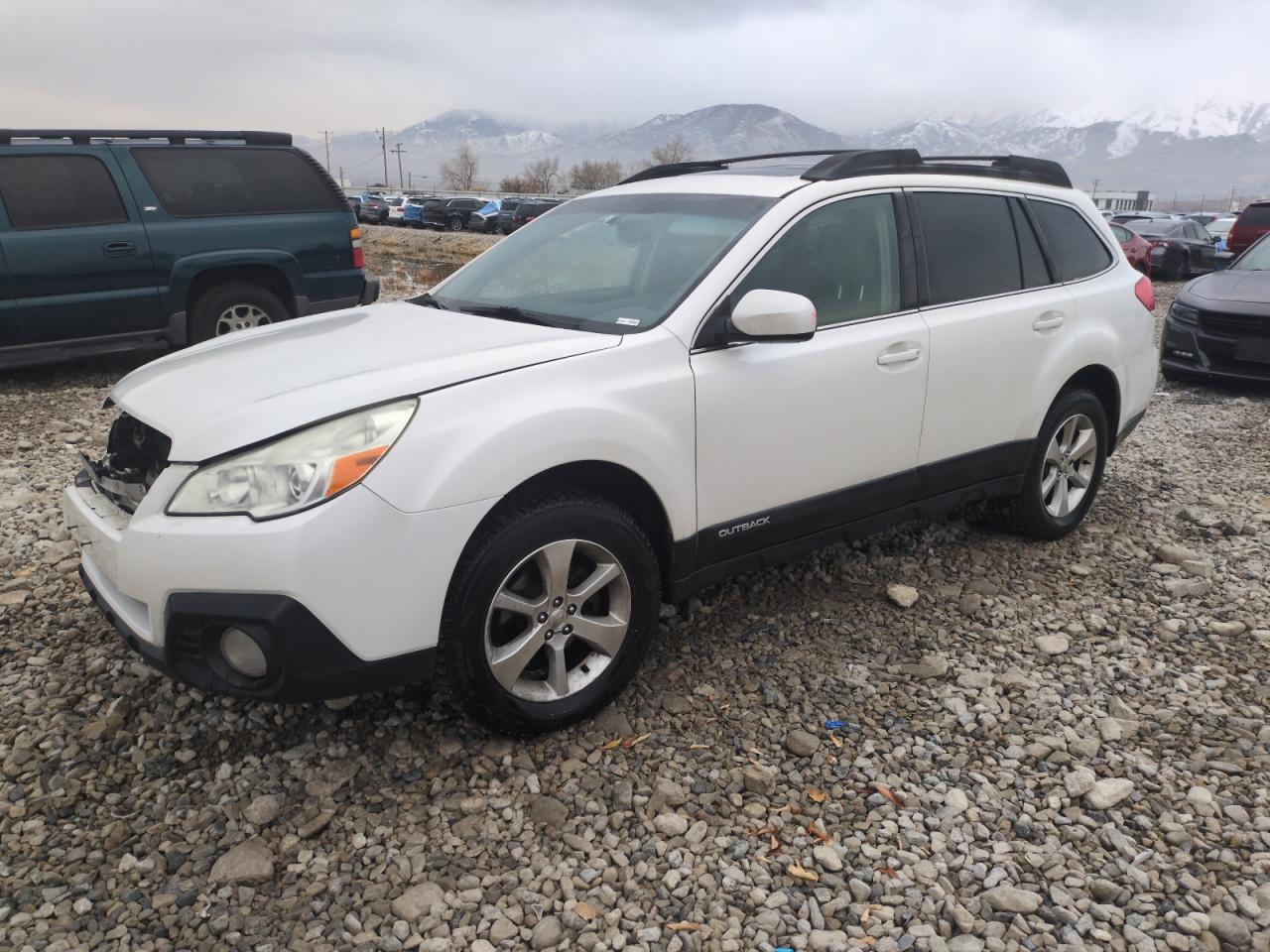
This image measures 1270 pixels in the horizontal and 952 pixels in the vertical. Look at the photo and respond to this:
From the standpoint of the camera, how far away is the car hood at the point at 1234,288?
7.73m

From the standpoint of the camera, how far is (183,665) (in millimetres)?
2455

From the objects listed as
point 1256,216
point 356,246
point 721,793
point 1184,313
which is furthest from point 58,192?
point 1256,216

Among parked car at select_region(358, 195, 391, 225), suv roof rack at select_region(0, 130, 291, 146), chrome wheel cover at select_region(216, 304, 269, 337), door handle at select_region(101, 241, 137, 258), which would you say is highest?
suv roof rack at select_region(0, 130, 291, 146)

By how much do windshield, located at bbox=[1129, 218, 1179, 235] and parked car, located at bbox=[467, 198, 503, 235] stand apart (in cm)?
2398

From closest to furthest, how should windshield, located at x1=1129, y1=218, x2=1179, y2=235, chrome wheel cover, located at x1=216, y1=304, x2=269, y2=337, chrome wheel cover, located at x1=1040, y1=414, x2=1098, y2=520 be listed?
chrome wheel cover, located at x1=1040, y1=414, x2=1098, y2=520
chrome wheel cover, located at x1=216, y1=304, x2=269, y2=337
windshield, located at x1=1129, y1=218, x2=1179, y2=235

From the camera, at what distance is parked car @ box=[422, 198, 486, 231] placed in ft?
128

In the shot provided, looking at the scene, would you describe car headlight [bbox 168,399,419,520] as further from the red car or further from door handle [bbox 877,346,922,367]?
the red car

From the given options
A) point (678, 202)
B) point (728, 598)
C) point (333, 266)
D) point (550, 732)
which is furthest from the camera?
point (333, 266)

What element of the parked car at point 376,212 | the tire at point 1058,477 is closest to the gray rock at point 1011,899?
the tire at point 1058,477

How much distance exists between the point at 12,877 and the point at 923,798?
8.00ft

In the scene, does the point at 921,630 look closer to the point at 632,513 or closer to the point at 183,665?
the point at 632,513

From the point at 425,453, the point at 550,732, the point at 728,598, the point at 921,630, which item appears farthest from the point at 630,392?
the point at 921,630

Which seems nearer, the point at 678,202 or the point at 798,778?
the point at 798,778

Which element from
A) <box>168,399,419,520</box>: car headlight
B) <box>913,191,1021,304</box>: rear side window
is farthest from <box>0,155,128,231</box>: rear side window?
<box>913,191,1021,304</box>: rear side window
